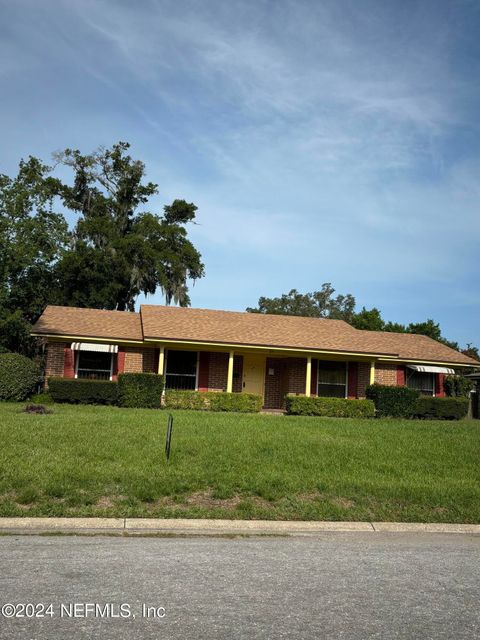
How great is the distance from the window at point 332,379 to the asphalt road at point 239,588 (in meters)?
18.6

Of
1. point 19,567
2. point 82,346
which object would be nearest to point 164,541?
point 19,567

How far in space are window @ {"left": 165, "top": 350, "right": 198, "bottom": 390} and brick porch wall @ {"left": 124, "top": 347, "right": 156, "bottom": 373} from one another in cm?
67

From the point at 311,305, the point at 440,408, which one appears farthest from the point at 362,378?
the point at 311,305

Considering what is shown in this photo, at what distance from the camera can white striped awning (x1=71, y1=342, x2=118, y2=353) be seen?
2278 centimetres

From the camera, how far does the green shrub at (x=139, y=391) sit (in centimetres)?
2084

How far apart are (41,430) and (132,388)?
29.6 feet

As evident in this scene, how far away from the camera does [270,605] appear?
14.7 ft

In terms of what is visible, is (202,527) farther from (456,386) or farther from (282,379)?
(456,386)

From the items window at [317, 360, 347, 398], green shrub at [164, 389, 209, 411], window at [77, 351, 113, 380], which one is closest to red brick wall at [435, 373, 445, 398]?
window at [317, 360, 347, 398]

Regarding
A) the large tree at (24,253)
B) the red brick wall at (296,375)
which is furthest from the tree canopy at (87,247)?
the red brick wall at (296,375)

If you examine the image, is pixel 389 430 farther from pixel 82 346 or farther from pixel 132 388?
pixel 82 346

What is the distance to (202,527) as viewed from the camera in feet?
24.1

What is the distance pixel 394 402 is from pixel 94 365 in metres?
11.5

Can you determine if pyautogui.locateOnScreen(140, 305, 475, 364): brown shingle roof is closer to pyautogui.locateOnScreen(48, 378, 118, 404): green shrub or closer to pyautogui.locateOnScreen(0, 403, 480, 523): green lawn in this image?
pyautogui.locateOnScreen(48, 378, 118, 404): green shrub
